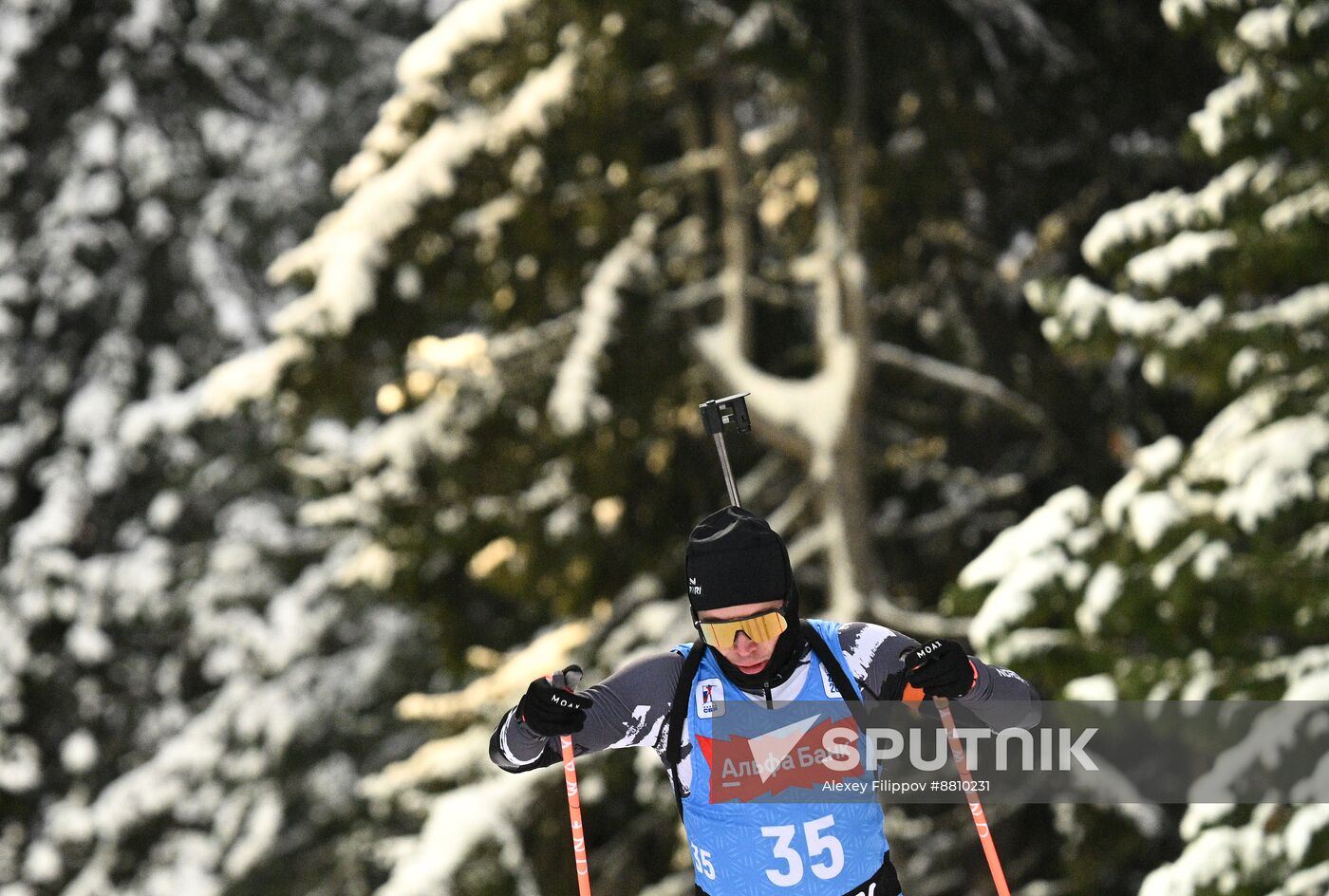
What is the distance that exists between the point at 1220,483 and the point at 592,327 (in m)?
3.88

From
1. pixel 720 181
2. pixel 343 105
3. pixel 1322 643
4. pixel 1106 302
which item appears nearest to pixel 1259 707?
pixel 1322 643

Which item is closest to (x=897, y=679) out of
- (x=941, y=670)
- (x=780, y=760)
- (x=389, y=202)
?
(x=941, y=670)

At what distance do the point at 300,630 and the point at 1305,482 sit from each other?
36.0 ft

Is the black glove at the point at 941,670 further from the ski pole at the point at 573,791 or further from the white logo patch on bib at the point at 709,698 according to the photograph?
the ski pole at the point at 573,791

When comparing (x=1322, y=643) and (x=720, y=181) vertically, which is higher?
(x=720, y=181)

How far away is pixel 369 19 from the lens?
55.5ft

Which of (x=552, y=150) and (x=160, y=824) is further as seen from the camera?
(x=160, y=824)

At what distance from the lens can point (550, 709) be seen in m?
3.59

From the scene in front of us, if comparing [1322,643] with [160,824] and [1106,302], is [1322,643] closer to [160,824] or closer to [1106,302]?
[1106,302]

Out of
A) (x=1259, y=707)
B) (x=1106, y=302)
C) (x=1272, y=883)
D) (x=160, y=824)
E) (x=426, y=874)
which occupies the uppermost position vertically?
(x=160, y=824)

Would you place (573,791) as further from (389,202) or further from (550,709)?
(389,202)

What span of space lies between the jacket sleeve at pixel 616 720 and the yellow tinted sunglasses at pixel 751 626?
0.24 meters

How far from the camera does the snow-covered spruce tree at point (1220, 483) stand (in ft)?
18.2

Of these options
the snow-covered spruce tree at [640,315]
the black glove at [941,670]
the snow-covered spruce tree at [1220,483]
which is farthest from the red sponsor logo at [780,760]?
the snow-covered spruce tree at [640,315]
